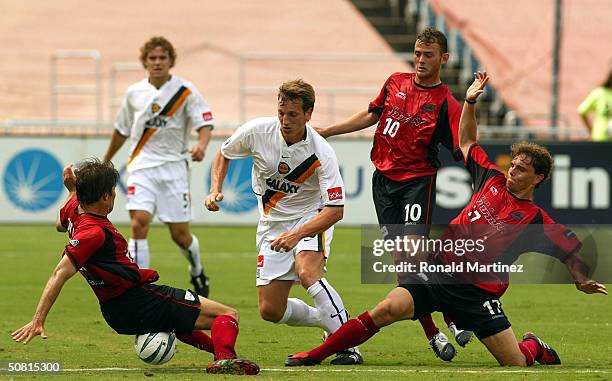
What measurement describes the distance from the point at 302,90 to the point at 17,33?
26571 millimetres

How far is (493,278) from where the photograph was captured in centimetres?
815

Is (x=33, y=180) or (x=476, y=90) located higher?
(x=476, y=90)

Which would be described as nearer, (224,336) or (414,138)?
(224,336)

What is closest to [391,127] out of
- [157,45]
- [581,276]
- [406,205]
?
[406,205]

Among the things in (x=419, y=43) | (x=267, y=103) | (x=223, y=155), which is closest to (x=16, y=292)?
(x=223, y=155)

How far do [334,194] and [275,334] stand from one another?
6.08 ft

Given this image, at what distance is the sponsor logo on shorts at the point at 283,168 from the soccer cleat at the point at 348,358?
1.25m

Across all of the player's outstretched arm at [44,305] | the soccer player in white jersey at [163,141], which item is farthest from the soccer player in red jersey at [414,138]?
the soccer player in white jersey at [163,141]

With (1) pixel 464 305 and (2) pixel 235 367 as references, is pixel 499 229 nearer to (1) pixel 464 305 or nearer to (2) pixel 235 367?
(1) pixel 464 305

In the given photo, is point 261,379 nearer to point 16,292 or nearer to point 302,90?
point 302,90

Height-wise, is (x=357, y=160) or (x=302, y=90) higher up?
(x=302, y=90)

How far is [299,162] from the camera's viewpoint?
842 cm

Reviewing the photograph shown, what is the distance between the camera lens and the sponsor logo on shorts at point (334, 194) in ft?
26.4

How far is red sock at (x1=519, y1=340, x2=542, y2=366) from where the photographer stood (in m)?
7.96
